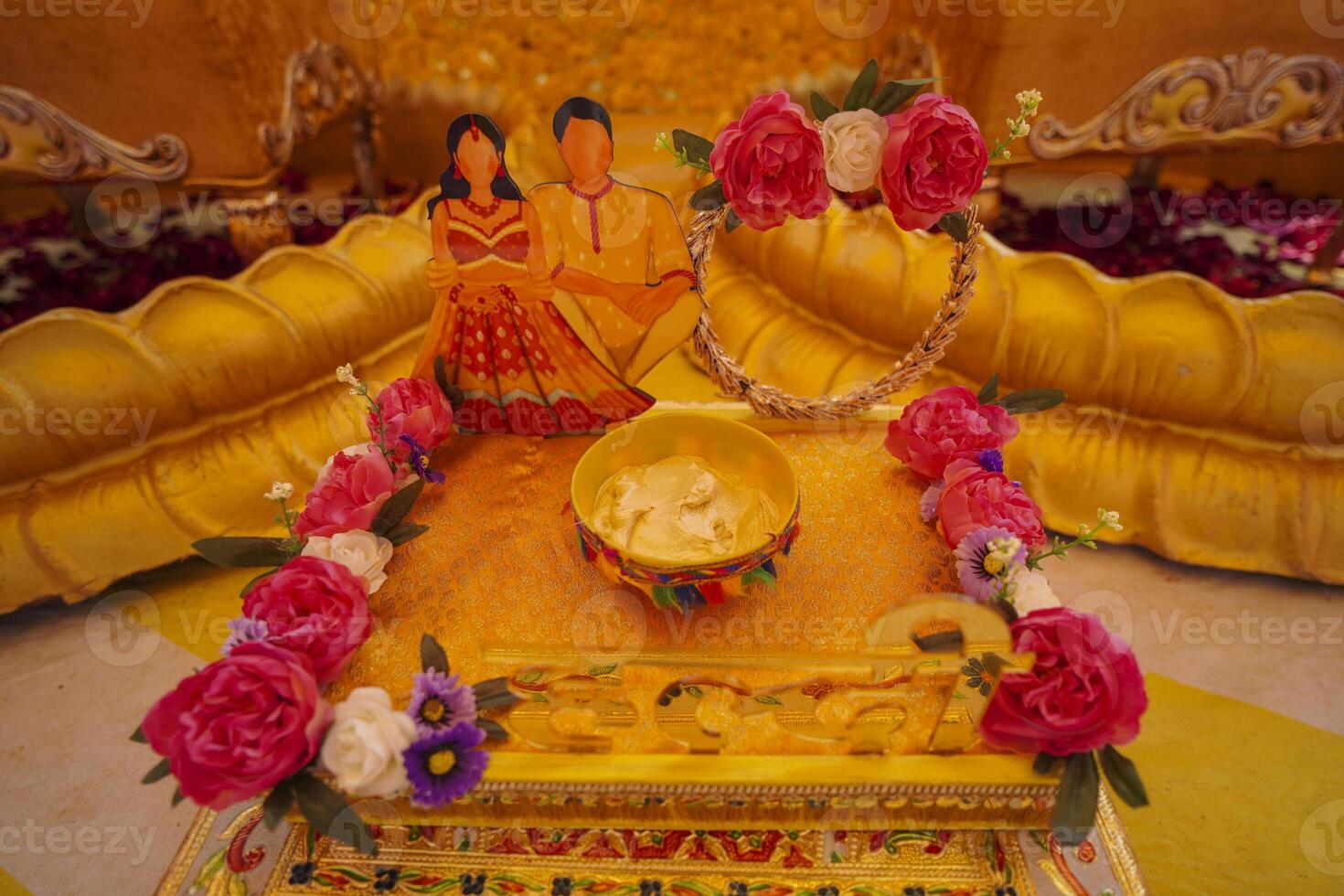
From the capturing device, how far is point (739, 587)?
923 mm

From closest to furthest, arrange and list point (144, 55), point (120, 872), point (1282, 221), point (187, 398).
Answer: point (120, 872) → point (187, 398) → point (144, 55) → point (1282, 221)

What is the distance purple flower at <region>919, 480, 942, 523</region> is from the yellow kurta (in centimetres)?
46

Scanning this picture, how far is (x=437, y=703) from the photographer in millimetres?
746

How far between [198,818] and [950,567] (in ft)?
3.44

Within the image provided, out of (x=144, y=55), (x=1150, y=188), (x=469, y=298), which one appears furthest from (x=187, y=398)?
(x=1150, y=188)

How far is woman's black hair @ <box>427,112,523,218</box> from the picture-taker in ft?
3.18

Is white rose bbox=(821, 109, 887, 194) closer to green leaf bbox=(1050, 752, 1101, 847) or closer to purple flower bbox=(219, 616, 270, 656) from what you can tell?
green leaf bbox=(1050, 752, 1101, 847)

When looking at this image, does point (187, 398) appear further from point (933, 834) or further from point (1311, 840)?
point (1311, 840)

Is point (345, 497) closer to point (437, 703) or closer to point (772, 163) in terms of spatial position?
point (437, 703)

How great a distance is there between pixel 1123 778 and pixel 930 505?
1.34ft

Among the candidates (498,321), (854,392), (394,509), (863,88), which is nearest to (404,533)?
(394,509)

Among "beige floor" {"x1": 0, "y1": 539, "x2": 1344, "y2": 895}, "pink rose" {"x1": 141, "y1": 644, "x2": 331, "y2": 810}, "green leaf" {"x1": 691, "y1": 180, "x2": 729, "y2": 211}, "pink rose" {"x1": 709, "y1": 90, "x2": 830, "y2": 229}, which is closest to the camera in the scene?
"pink rose" {"x1": 141, "y1": 644, "x2": 331, "y2": 810}

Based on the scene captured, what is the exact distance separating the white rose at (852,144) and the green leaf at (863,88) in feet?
0.03

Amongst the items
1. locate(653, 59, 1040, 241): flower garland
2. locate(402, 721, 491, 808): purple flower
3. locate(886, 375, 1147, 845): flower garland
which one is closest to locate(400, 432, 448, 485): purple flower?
locate(402, 721, 491, 808): purple flower
